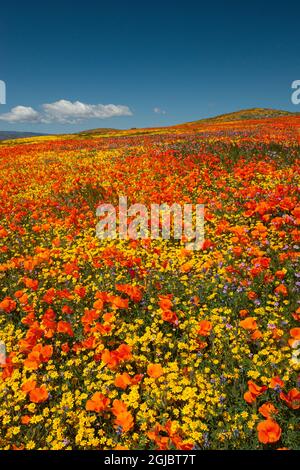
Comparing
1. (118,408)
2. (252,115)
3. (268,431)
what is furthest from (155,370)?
(252,115)

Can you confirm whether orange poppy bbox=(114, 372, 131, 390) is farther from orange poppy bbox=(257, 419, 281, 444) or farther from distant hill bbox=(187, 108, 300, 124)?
distant hill bbox=(187, 108, 300, 124)

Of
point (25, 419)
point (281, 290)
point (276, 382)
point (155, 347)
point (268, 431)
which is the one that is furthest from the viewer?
point (281, 290)

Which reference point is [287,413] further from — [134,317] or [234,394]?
[134,317]

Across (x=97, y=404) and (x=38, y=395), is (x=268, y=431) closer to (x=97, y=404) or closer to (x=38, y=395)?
(x=97, y=404)

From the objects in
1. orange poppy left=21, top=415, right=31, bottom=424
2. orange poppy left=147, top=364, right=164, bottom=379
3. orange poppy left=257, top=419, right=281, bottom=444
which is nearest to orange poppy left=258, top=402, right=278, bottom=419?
orange poppy left=257, top=419, right=281, bottom=444

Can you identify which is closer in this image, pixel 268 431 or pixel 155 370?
pixel 268 431

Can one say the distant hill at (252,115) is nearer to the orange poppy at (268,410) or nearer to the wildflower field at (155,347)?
the wildflower field at (155,347)

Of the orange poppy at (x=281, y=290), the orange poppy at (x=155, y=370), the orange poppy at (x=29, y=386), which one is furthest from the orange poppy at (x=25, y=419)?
the orange poppy at (x=281, y=290)

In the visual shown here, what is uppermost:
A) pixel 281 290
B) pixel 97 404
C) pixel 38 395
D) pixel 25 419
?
pixel 281 290

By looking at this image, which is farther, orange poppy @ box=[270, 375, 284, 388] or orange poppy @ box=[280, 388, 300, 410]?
orange poppy @ box=[270, 375, 284, 388]

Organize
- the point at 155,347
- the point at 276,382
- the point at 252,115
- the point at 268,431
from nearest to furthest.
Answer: the point at 268,431 < the point at 276,382 < the point at 155,347 < the point at 252,115

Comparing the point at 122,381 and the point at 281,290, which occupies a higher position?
the point at 281,290

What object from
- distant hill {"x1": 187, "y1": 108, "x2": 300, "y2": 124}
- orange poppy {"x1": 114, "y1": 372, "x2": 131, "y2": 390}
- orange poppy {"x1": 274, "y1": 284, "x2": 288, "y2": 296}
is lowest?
orange poppy {"x1": 114, "y1": 372, "x2": 131, "y2": 390}
